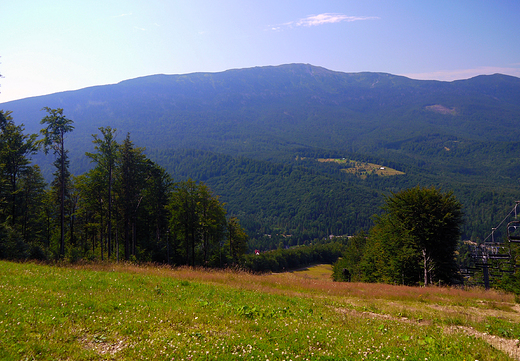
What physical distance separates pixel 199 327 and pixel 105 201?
97.0ft

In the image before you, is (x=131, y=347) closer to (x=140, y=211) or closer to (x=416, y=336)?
→ (x=416, y=336)

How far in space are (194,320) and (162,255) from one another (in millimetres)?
31629

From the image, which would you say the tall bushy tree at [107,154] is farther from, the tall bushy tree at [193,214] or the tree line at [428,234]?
the tree line at [428,234]

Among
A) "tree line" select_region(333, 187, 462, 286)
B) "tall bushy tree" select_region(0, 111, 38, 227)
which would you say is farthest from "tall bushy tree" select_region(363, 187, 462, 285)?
"tall bushy tree" select_region(0, 111, 38, 227)

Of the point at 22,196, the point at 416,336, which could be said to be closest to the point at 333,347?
the point at 416,336

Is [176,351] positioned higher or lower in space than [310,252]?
higher

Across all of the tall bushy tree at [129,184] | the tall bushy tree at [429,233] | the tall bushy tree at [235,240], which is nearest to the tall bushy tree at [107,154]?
the tall bushy tree at [129,184]

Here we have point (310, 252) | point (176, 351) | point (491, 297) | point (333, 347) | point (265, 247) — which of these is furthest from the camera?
point (265, 247)

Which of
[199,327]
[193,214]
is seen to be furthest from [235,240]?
[199,327]

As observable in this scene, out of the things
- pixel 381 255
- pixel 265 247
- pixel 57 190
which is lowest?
pixel 265 247

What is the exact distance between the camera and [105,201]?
109 feet

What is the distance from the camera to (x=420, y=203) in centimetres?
3130

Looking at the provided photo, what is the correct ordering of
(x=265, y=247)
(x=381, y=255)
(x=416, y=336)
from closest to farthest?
1. (x=416, y=336)
2. (x=381, y=255)
3. (x=265, y=247)

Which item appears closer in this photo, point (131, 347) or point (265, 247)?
point (131, 347)
